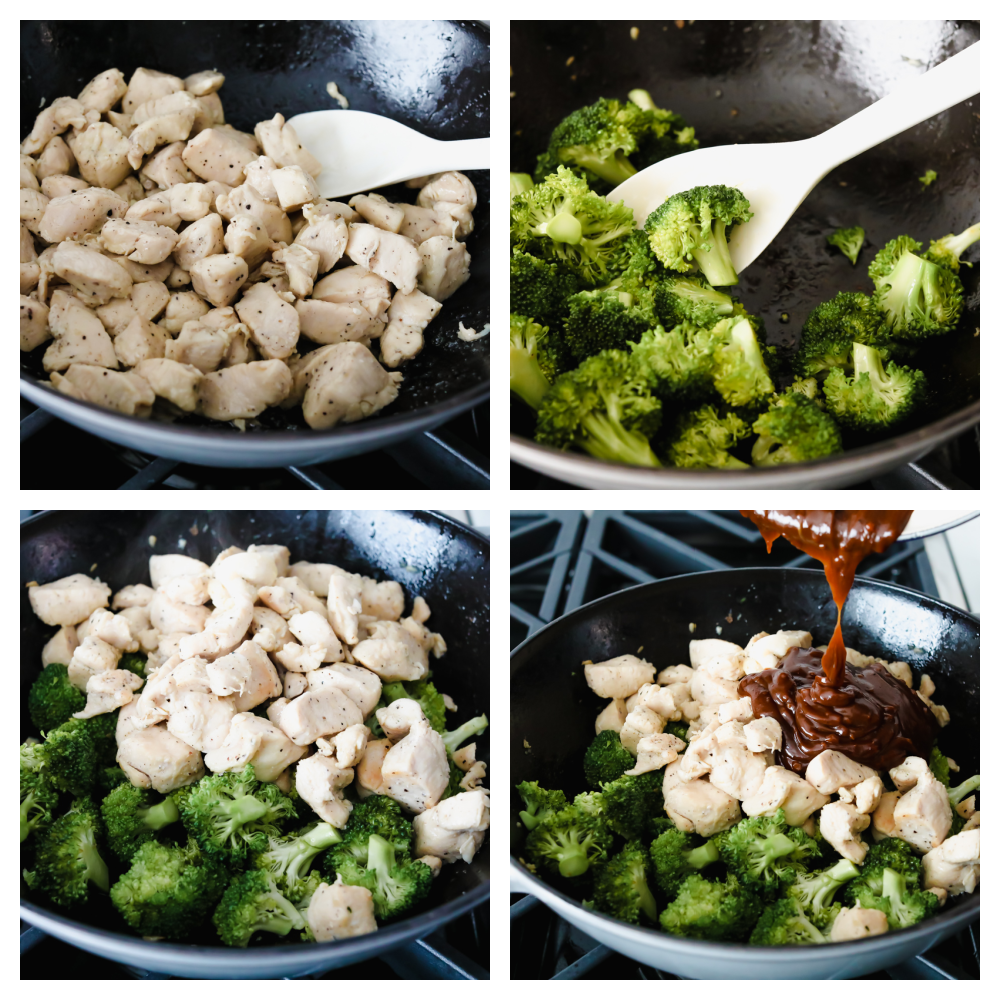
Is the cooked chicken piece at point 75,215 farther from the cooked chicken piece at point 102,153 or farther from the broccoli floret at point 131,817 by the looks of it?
the broccoli floret at point 131,817

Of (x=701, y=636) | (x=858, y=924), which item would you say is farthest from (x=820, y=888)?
(x=701, y=636)

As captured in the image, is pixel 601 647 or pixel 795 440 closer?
pixel 795 440

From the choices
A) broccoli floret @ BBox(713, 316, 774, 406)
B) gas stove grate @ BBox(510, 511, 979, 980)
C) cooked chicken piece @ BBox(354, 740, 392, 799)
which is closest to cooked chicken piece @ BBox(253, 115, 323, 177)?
broccoli floret @ BBox(713, 316, 774, 406)

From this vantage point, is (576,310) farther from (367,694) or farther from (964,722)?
(964,722)

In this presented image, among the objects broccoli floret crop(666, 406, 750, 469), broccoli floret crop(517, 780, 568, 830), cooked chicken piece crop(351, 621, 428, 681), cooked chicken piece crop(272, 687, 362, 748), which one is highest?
broccoli floret crop(666, 406, 750, 469)

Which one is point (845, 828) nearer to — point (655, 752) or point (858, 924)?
point (858, 924)

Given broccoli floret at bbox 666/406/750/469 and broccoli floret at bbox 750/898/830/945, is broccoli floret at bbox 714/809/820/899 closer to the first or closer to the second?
broccoli floret at bbox 750/898/830/945
